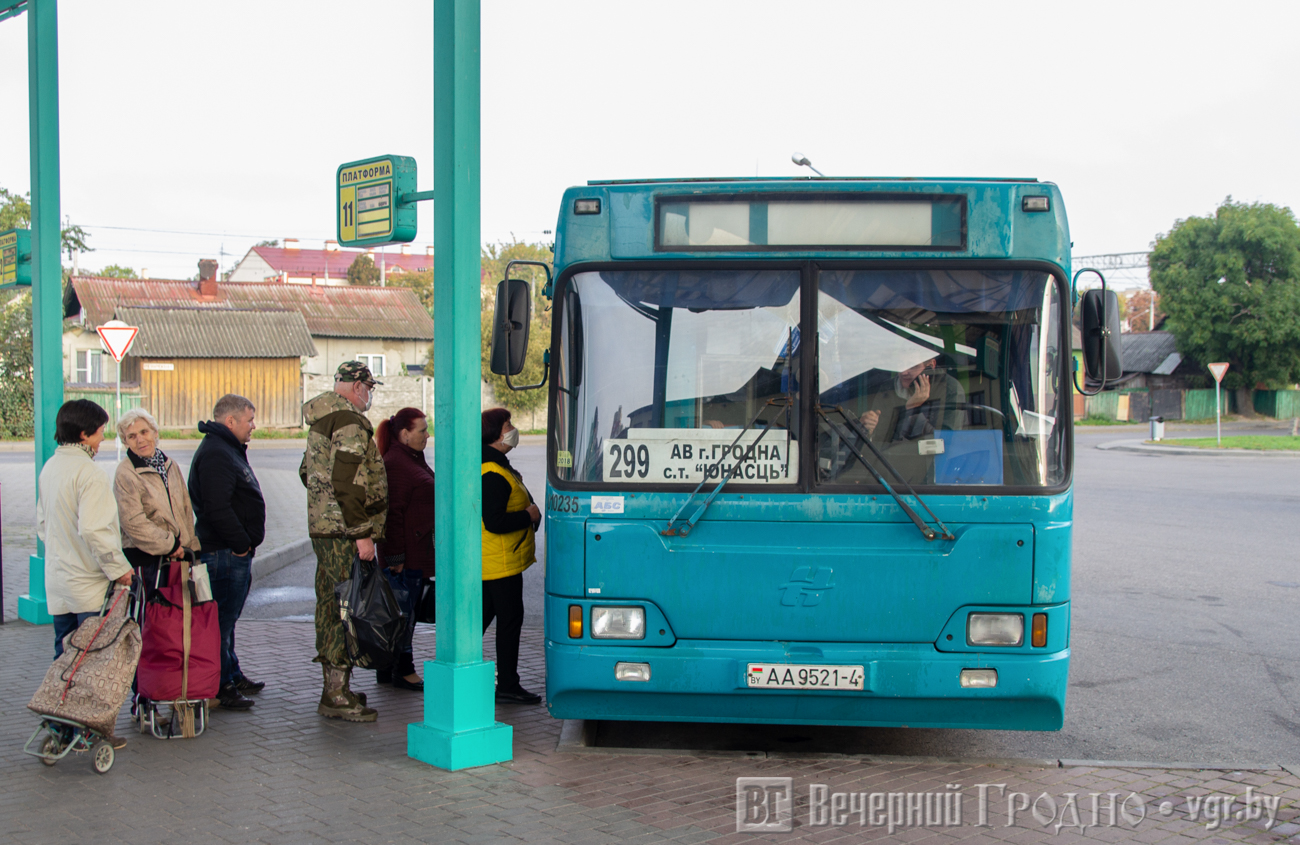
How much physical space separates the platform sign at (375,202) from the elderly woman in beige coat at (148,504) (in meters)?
1.44

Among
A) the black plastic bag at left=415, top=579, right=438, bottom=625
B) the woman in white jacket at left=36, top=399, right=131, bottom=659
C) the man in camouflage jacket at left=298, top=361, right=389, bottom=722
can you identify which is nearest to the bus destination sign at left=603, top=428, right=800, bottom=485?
Answer: the man in camouflage jacket at left=298, top=361, right=389, bottom=722

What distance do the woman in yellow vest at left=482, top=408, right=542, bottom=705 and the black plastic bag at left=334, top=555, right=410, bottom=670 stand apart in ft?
2.12

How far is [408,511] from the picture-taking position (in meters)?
6.86

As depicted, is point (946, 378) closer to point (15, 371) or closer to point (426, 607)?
point (426, 607)

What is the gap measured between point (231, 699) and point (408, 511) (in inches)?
55.5

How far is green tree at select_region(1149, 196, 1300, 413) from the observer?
5662cm

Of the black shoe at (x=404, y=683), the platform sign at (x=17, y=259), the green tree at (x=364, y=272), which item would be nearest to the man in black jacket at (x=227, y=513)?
the black shoe at (x=404, y=683)

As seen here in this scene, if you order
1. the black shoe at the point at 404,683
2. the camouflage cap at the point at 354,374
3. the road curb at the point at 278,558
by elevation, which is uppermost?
the camouflage cap at the point at 354,374

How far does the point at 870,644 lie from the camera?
524 cm

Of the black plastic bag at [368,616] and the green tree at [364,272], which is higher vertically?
the green tree at [364,272]

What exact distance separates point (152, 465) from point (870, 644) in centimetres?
372

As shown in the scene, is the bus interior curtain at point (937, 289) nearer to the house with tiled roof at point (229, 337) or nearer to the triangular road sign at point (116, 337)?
the triangular road sign at point (116, 337)

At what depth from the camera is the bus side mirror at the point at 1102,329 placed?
5.56 metres

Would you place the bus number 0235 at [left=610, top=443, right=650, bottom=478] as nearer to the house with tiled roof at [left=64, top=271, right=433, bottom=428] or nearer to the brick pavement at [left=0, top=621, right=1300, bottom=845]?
the brick pavement at [left=0, top=621, right=1300, bottom=845]
